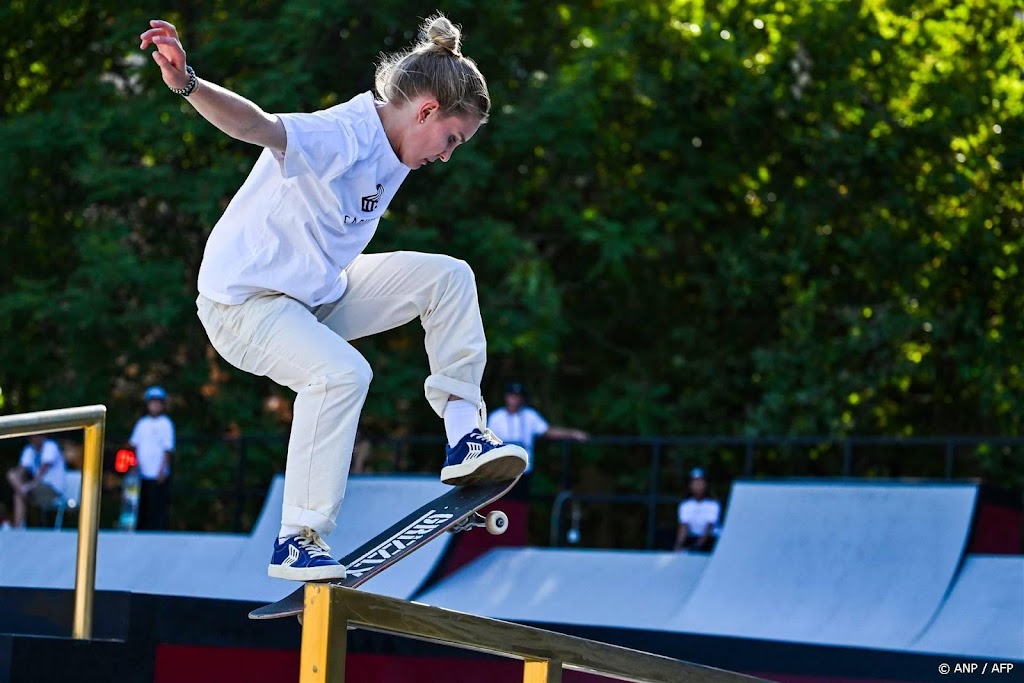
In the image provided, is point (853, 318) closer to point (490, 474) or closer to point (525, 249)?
point (525, 249)

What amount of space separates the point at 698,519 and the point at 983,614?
5.14 meters

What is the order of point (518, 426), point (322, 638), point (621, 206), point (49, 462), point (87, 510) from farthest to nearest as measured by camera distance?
1. point (621, 206)
2. point (49, 462)
3. point (518, 426)
4. point (87, 510)
5. point (322, 638)

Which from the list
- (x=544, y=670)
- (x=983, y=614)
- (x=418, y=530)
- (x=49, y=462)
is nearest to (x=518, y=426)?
(x=49, y=462)

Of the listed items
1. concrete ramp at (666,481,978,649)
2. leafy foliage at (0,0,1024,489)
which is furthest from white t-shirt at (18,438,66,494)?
concrete ramp at (666,481,978,649)

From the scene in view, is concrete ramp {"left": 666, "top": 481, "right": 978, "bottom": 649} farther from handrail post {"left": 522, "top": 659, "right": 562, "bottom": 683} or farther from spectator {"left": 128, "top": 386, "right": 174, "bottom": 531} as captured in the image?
spectator {"left": 128, "top": 386, "right": 174, "bottom": 531}

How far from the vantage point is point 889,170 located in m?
18.6

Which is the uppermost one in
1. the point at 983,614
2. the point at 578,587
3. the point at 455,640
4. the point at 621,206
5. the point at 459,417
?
the point at 621,206

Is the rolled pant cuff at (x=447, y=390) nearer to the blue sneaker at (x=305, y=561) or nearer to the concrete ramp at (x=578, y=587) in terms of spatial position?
the blue sneaker at (x=305, y=561)

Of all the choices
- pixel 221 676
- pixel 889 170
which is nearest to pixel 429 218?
pixel 889 170

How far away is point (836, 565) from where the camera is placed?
364 inches

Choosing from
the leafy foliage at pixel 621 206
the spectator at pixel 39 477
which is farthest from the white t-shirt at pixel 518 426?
the leafy foliage at pixel 621 206

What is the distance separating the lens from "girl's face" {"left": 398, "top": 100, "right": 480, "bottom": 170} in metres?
4.43

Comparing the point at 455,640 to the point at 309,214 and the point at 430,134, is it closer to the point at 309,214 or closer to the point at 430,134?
the point at 309,214

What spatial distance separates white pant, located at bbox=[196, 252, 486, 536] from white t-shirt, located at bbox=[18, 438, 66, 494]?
10123mm
